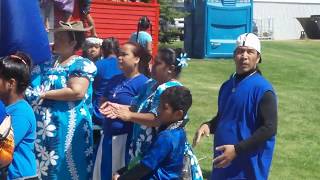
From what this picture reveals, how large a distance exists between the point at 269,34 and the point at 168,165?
3773cm

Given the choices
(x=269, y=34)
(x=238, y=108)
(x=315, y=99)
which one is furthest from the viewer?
(x=269, y=34)

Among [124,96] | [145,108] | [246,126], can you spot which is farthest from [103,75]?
[246,126]

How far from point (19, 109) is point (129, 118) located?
3.10ft

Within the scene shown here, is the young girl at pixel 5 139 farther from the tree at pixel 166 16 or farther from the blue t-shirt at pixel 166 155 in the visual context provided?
the tree at pixel 166 16

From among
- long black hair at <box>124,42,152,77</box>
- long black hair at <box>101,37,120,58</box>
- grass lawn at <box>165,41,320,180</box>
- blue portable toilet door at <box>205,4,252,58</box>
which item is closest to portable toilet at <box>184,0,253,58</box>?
blue portable toilet door at <box>205,4,252,58</box>

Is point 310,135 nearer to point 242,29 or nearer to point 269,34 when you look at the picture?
point 242,29

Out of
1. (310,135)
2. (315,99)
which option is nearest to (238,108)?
(310,135)

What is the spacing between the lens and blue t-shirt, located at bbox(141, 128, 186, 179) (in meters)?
3.95

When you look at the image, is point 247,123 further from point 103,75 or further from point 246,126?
point 103,75

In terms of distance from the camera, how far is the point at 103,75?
6.04 m

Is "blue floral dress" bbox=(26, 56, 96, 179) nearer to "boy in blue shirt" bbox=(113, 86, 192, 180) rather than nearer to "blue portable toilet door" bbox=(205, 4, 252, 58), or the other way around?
"boy in blue shirt" bbox=(113, 86, 192, 180)

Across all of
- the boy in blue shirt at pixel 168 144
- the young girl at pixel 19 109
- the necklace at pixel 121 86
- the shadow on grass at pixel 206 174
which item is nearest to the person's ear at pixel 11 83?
the young girl at pixel 19 109

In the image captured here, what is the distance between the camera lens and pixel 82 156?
16.9 feet

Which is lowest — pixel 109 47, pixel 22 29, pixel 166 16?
pixel 166 16
